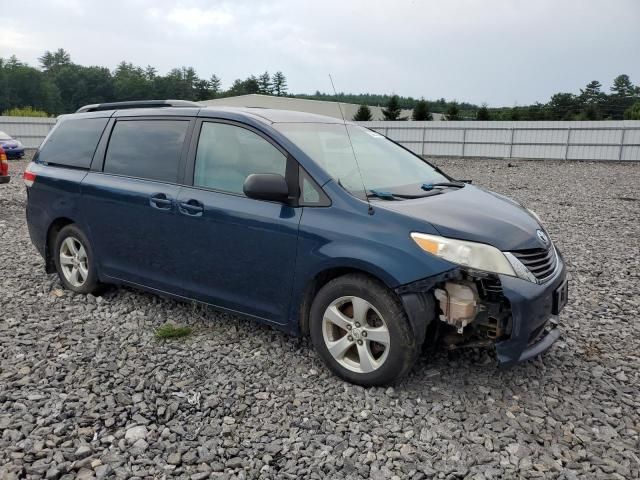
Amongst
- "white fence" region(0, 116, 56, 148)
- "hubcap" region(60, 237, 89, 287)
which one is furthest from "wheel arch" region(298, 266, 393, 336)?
"white fence" region(0, 116, 56, 148)

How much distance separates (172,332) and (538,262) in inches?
109

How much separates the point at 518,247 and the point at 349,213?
42.3 inches

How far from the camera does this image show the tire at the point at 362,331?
3182 mm

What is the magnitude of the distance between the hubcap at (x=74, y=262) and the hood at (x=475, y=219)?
3141mm

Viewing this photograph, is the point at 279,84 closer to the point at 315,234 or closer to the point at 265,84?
the point at 265,84

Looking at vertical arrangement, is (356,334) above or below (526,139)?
below

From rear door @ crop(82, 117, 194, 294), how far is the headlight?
2.01m

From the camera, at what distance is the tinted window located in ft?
16.1

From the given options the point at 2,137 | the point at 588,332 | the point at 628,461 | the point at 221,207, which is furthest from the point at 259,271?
the point at 2,137

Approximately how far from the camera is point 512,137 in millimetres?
24766

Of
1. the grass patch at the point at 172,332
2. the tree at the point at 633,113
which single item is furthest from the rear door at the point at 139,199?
the tree at the point at 633,113

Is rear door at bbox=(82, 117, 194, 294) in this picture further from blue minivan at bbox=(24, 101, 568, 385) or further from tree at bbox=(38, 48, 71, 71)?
tree at bbox=(38, 48, 71, 71)

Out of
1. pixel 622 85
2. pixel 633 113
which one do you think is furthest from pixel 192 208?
pixel 622 85

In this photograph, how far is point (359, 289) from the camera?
326 centimetres
